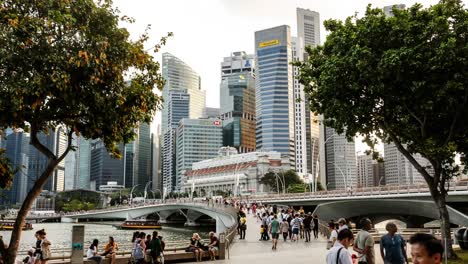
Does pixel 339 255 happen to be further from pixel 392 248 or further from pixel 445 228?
pixel 445 228

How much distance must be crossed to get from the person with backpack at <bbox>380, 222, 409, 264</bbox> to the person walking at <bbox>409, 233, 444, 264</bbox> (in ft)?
19.6

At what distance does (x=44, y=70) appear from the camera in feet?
36.5

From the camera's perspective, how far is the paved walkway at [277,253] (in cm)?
1862

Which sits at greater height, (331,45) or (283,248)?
(331,45)

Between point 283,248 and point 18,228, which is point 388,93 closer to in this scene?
point 283,248

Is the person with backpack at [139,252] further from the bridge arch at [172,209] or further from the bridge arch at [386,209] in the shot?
the bridge arch at [386,209]

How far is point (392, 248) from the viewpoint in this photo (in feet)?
33.4

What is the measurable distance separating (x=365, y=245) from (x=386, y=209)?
171 feet

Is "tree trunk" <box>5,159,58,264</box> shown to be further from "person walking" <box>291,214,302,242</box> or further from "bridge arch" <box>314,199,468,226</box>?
"bridge arch" <box>314,199,468,226</box>

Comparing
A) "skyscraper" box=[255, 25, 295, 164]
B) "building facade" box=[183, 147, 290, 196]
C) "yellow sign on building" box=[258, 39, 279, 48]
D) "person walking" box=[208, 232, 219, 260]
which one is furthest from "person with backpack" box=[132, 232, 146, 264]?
"yellow sign on building" box=[258, 39, 279, 48]

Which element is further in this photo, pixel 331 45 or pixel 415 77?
pixel 331 45

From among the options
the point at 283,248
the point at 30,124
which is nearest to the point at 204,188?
the point at 283,248

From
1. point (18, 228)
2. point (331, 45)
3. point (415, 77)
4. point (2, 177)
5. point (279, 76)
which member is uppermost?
point (279, 76)

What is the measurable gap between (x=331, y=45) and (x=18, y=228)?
48.2ft
